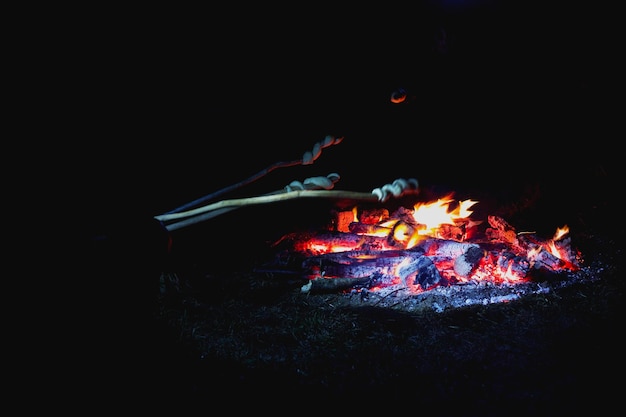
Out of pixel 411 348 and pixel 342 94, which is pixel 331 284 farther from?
pixel 342 94

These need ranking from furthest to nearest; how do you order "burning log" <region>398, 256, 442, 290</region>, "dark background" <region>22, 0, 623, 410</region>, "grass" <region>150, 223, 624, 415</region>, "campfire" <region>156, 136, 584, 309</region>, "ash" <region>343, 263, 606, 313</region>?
"burning log" <region>398, 256, 442, 290</region> → "campfire" <region>156, 136, 584, 309</region> → "ash" <region>343, 263, 606, 313</region> → "grass" <region>150, 223, 624, 415</region> → "dark background" <region>22, 0, 623, 410</region>

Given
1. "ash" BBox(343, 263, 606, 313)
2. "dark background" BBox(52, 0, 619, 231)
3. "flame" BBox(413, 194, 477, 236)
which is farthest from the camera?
"flame" BBox(413, 194, 477, 236)

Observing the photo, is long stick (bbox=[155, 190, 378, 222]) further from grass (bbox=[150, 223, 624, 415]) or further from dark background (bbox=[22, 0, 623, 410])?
grass (bbox=[150, 223, 624, 415])

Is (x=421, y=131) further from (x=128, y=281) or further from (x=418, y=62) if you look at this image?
(x=128, y=281)

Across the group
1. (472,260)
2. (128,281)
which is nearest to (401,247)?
(472,260)

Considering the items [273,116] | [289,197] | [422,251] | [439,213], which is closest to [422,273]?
[422,251]

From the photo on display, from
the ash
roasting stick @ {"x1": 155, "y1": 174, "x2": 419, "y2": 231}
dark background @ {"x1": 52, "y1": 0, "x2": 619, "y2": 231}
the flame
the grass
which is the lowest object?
the ash

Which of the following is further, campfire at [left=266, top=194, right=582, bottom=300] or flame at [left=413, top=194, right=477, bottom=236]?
flame at [left=413, top=194, right=477, bottom=236]

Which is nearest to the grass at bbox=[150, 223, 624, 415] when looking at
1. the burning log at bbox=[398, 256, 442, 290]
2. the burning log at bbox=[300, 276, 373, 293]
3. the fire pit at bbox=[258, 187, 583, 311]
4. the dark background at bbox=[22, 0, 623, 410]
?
the burning log at bbox=[300, 276, 373, 293]

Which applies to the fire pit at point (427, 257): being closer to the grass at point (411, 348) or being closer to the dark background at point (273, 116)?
the grass at point (411, 348)

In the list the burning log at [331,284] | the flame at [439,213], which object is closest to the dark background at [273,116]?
the flame at [439,213]

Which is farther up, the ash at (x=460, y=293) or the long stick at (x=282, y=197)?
the long stick at (x=282, y=197)

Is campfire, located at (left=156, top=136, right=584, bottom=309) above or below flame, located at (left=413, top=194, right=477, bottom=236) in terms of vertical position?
below

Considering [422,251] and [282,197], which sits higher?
[282,197]
